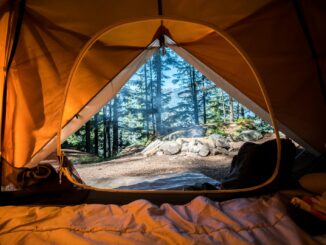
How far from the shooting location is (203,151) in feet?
10.4

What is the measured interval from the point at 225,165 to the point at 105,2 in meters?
1.83

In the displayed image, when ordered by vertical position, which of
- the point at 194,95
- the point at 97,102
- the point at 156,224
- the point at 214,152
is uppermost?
the point at 194,95

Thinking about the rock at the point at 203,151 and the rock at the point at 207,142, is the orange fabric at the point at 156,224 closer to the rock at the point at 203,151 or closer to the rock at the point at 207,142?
the rock at the point at 203,151

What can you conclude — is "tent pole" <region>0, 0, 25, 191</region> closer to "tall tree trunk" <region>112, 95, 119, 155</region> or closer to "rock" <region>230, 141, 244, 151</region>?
"tall tree trunk" <region>112, 95, 119, 155</region>

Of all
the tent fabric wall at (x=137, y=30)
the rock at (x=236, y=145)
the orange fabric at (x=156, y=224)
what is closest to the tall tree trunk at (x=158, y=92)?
the tent fabric wall at (x=137, y=30)

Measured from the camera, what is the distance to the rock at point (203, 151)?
10.2 feet

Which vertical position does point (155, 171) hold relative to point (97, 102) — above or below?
below

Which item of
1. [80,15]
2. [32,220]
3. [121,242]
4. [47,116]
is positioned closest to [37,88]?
[47,116]

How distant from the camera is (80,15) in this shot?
169 cm

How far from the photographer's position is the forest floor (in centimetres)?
196

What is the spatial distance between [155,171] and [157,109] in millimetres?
904

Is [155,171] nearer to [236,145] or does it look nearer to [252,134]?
[252,134]

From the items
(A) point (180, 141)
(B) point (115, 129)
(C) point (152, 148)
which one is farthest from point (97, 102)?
(A) point (180, 141)

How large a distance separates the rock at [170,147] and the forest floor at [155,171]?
6cm
